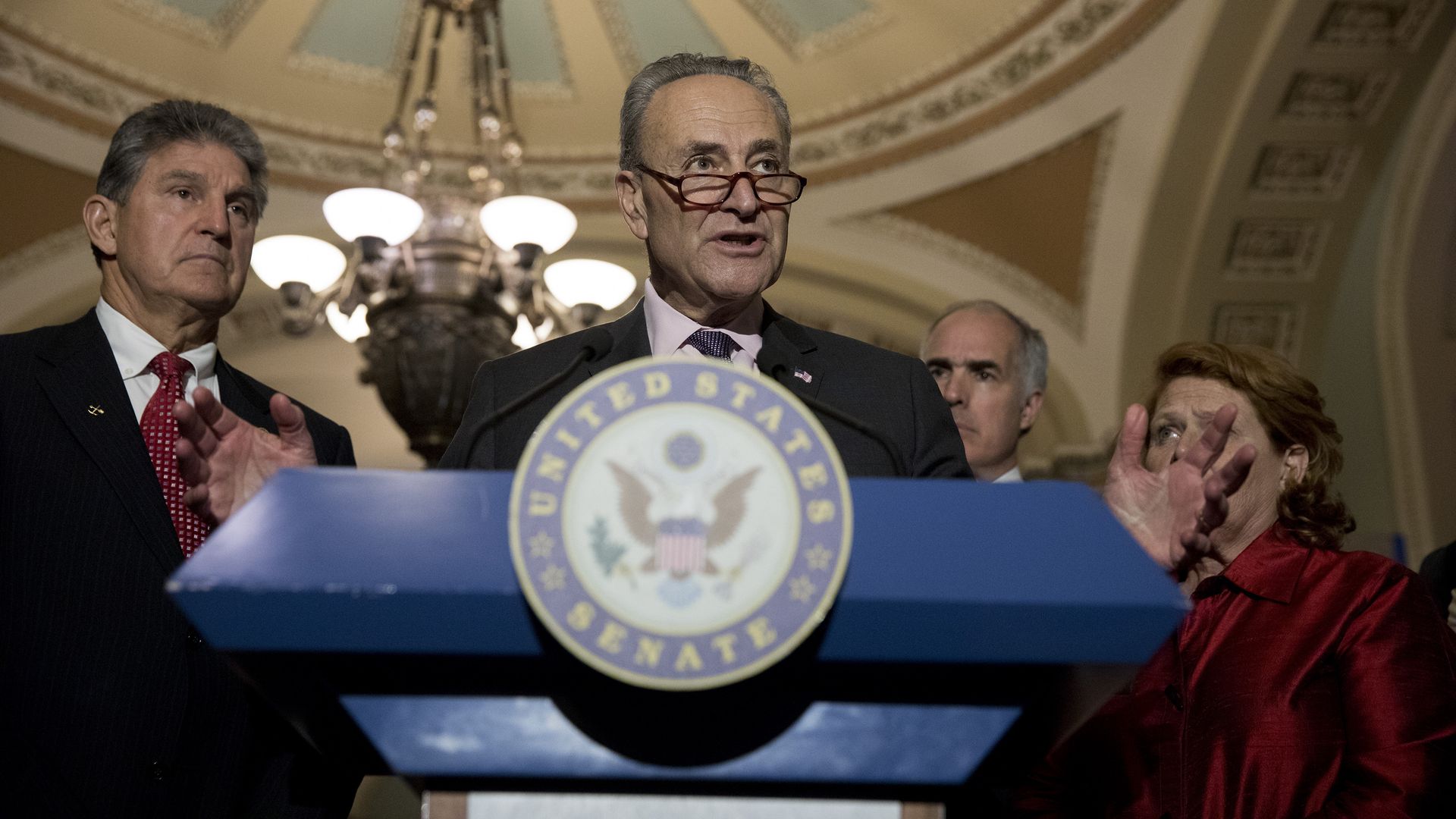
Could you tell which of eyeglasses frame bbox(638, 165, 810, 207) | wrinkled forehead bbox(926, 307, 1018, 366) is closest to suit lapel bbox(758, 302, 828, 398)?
eyeglasses frame bbox(638, 165, 810, 207)

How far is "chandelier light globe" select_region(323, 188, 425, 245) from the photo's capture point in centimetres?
452

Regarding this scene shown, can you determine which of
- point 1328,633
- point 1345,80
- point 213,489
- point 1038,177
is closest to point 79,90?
point 1038,177

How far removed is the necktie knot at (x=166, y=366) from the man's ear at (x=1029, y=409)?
202 cm

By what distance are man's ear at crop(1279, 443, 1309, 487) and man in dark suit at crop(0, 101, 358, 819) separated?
1444 mm

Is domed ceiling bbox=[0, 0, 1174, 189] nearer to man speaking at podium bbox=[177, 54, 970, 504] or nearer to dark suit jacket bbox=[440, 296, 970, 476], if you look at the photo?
man speaking at podium bbox=[177, 54, 970, 504]

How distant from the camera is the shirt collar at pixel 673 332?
165 cm

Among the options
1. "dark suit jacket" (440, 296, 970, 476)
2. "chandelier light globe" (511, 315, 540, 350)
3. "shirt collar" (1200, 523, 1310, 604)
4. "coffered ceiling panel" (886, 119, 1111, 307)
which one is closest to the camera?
"dark suit jacket" (440, 296, 970, 476)

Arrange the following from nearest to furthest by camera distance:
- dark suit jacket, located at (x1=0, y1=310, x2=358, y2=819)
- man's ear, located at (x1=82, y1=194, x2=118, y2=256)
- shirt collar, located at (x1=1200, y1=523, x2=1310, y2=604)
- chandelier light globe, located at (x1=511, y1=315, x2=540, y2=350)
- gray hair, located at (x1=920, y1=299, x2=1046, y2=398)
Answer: dark suit jacket, located at (x1=0, y1=310, x2=358, y2=819) < shirt collar, located at (x1=1200, y1=523, x2=1310, y2=604) < man's ear, located at (x1=82, y1=194, x2=118, y2=256) < gray hair, located at (x1=920, y1=299, x2=1046, y2=398) < chandelier light globe, located at (x1=511, y1=315, x2=540, y2=350)

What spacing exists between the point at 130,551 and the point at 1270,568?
1.56 meters

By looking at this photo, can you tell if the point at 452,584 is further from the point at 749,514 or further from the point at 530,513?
the point at 749,514

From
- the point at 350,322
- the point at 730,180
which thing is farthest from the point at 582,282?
the point at 730,180

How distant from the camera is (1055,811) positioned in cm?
188

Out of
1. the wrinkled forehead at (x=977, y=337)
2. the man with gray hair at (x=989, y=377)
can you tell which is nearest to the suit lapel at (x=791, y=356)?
the man with gray hair at (x=989, y=377)

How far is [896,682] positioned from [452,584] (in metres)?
0.34
